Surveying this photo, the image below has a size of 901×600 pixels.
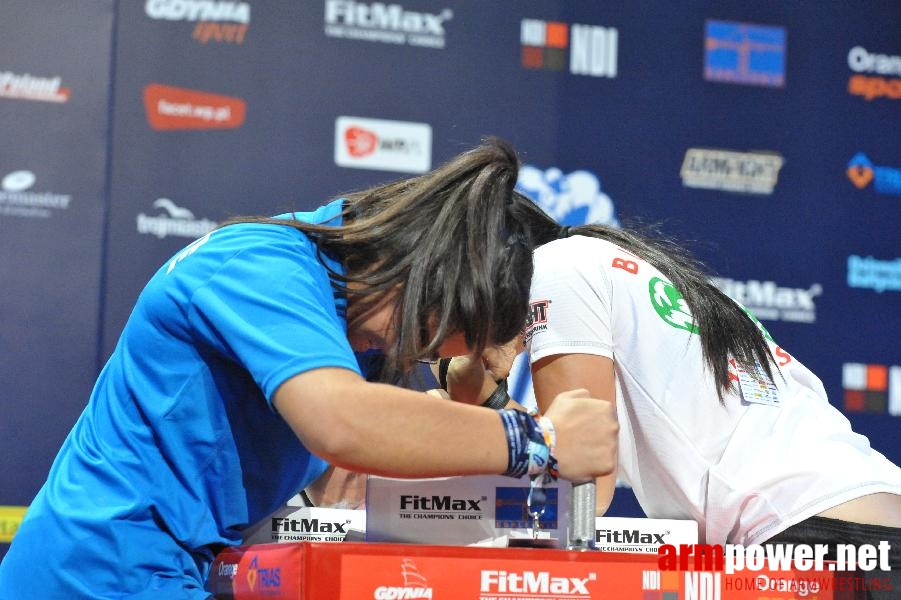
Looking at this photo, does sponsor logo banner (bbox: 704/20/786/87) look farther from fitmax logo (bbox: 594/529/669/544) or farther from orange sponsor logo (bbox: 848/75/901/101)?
fitmax logo (bbox: 594/529/669/544)

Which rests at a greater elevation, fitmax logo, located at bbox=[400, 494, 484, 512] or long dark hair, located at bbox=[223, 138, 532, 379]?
long dark hair, located at bbox=[223, 138, 532, 379]

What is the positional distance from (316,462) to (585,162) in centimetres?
270

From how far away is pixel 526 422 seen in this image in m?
1.04

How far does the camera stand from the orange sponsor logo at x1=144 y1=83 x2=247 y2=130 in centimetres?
345

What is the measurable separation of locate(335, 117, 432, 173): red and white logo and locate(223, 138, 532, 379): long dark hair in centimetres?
243

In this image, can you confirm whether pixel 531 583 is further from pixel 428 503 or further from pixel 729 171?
pixel 729 171

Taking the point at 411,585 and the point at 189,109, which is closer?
the point at 411,585

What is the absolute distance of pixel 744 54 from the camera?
3928mm

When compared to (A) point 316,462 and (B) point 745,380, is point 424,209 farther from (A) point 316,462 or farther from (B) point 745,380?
(B) point 745,380

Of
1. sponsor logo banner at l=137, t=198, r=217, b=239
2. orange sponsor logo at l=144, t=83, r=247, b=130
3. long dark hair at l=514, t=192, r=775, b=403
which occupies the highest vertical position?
orange sponsor logo at l=144, t=83, r=247, b=130

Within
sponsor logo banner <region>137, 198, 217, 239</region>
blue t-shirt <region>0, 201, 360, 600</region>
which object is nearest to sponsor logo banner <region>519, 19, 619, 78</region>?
sponsor logo banner <region>137, 198, 217, 239</region>

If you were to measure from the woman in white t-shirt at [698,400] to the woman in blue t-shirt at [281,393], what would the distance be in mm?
189

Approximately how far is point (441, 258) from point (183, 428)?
0.32 meters

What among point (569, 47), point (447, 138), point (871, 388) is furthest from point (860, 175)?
point (447, 138)
